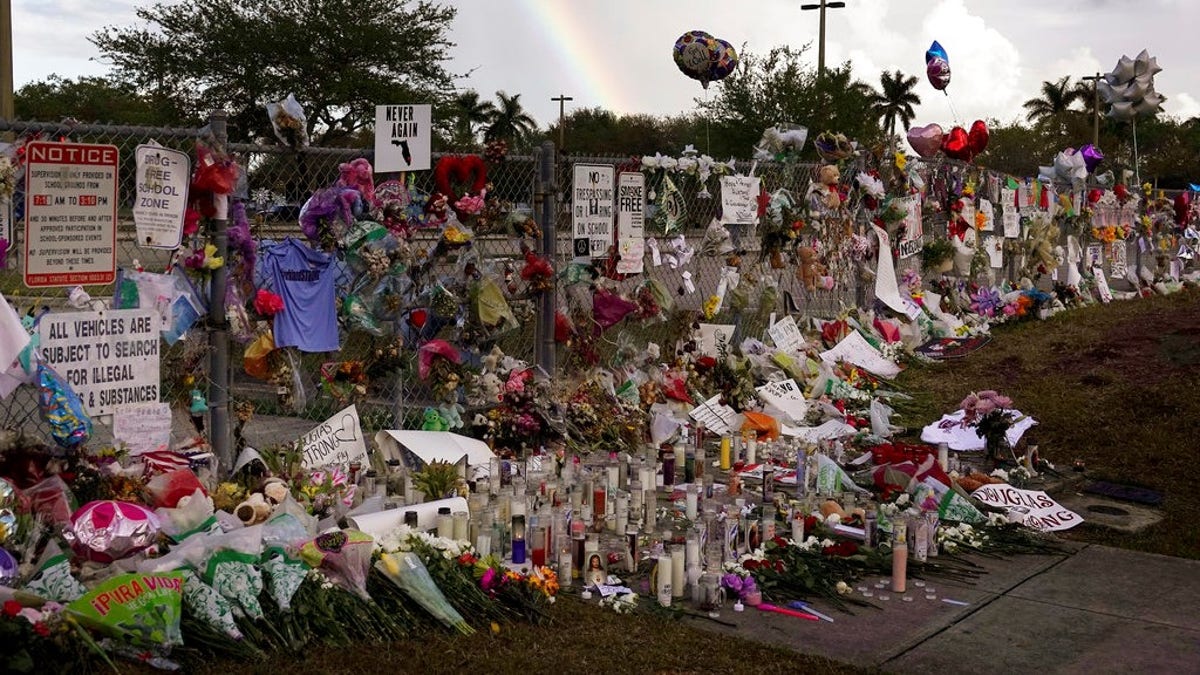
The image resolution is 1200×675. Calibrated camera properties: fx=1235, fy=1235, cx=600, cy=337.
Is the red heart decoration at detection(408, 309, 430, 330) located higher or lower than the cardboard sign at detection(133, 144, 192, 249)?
lower

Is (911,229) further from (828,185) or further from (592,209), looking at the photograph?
(592,209)

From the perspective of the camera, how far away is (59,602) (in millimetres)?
4434

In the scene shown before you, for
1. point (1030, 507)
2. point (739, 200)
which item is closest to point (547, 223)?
point (739, 200)

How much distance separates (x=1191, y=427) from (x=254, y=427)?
6.58 metres

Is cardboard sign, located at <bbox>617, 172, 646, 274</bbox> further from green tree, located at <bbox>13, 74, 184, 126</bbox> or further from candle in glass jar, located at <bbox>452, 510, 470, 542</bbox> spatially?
green tree, located at <bbox>13, 74, 184, 126</bbox>

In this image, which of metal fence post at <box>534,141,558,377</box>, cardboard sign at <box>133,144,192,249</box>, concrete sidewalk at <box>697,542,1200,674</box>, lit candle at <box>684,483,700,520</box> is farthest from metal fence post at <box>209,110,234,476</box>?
concrete sidewalk at <box>697,542,1200,674</box>

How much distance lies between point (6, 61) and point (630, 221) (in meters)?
6.62

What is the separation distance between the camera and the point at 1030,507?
6.88 m

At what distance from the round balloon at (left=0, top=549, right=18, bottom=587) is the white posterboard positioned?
125 cm

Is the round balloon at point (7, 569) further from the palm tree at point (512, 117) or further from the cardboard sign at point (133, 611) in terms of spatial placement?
the palm tree at point (512, 117)

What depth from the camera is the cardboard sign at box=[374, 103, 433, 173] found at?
23.9 ft

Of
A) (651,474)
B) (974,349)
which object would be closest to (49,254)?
(651,474)

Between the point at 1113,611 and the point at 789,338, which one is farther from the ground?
the point at 789,338

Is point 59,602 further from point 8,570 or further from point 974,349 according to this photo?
point 974,349
